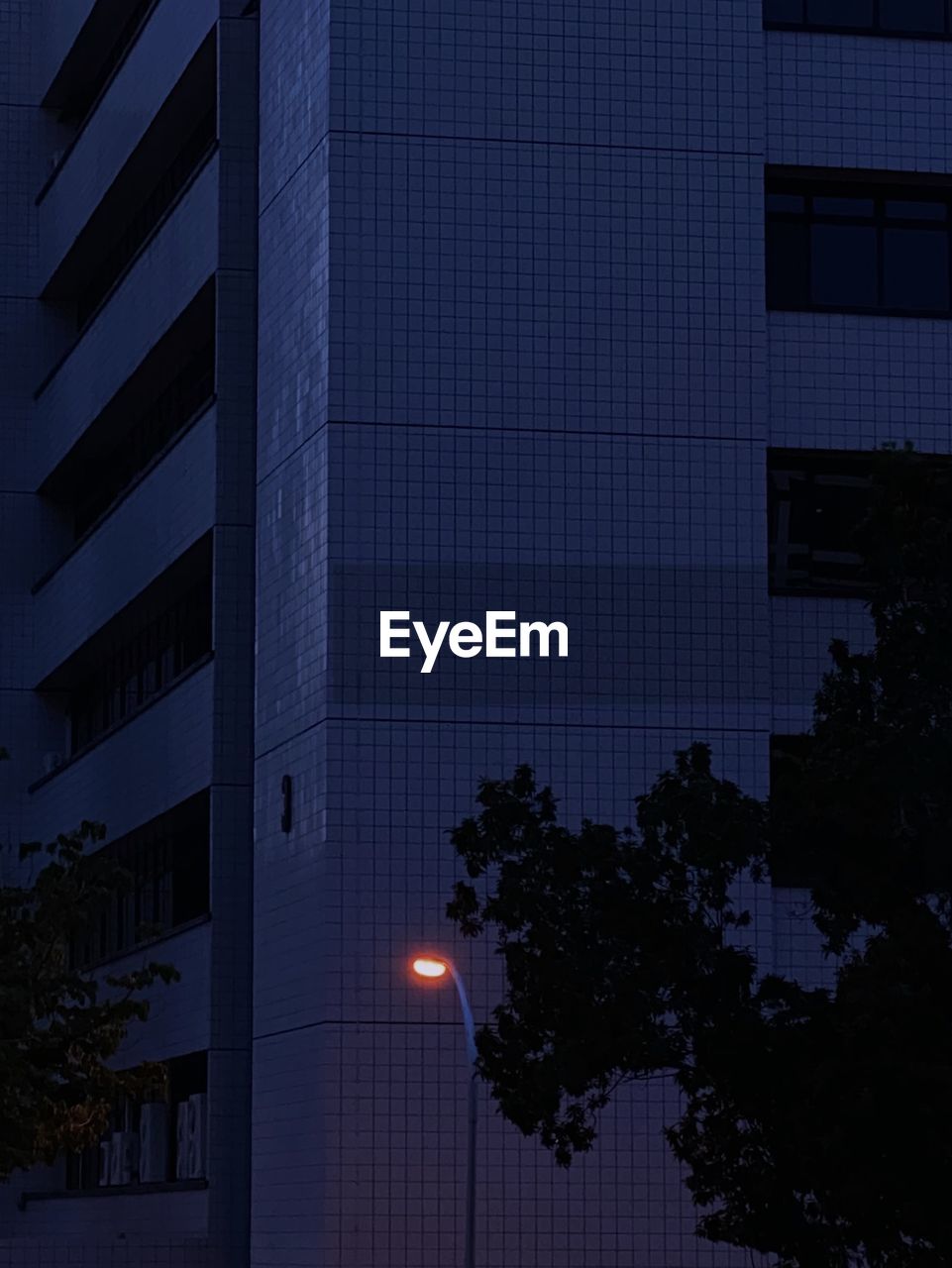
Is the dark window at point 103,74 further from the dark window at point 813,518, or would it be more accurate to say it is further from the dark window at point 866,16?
the dark window at point 813,518

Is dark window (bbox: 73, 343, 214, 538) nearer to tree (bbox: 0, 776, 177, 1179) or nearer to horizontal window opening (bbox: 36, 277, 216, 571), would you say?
horizontal window opening (bbox: 36, 277, 216, 571)

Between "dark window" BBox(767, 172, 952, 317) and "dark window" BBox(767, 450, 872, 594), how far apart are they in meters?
2.00

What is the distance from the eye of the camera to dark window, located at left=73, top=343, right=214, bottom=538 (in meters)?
42.4

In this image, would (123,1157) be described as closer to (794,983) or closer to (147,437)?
(147,437)

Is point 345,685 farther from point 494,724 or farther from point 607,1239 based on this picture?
point 607,1239

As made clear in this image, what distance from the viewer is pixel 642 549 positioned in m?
32.4

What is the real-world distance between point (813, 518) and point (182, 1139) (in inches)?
500

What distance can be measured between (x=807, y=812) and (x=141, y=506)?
73.4 feet

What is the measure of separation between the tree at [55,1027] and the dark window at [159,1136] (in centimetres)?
108

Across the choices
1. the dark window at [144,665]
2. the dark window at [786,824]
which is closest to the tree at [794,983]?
the dark window at [786,824]

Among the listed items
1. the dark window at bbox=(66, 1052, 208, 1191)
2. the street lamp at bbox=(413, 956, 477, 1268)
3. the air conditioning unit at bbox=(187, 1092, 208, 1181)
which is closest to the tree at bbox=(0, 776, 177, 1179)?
the dark window at bbox=(66, 1052, 208, 1191)

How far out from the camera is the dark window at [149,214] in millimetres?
42781

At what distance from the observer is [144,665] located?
1777 inches

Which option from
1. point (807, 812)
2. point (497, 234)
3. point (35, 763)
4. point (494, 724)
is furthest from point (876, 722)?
point (35, 763)
